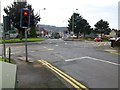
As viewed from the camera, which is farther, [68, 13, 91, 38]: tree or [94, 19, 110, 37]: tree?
[94, 19, 110, 37]: tree

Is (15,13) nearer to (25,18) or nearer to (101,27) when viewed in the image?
(25,18)

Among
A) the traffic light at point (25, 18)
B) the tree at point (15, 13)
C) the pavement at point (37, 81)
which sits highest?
the tree at point (15, 13)

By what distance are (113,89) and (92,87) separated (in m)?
0.80

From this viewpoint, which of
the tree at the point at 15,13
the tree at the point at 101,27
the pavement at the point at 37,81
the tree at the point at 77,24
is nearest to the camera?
the pavement at the point at 37,81

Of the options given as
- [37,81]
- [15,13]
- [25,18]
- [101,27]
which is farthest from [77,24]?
[37,81]

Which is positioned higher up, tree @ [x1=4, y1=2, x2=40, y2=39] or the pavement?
tree @ [x1=4, y1=2, x2=40, y2=39]

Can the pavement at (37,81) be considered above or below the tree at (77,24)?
below

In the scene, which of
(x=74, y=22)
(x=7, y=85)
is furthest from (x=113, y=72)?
(x=74, y=22)

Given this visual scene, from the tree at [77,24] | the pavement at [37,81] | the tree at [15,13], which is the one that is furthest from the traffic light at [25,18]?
the tree at [77,24]

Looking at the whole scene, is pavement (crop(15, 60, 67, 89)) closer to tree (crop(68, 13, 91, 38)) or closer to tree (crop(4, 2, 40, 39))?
tree (crop(4, 2, 40, 39))

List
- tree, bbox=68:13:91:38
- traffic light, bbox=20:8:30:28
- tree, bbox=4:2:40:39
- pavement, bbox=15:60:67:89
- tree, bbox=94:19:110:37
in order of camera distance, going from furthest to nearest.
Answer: tree, bbox=94:19:110:37 < tree, bbox=68:13:91:38 < tree, bbox=4:2:40:39 < traffic light, bbox=20:8:30:28 < pavement, bbox=15:60:67:89

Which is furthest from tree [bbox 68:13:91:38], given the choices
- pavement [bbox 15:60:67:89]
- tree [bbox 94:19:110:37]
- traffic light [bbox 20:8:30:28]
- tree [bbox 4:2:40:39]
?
pavement [bbox 15:60:67:89]

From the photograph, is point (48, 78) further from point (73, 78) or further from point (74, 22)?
point (74, 22)

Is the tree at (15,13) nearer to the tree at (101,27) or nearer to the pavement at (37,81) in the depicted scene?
the pavement at (37,81)
